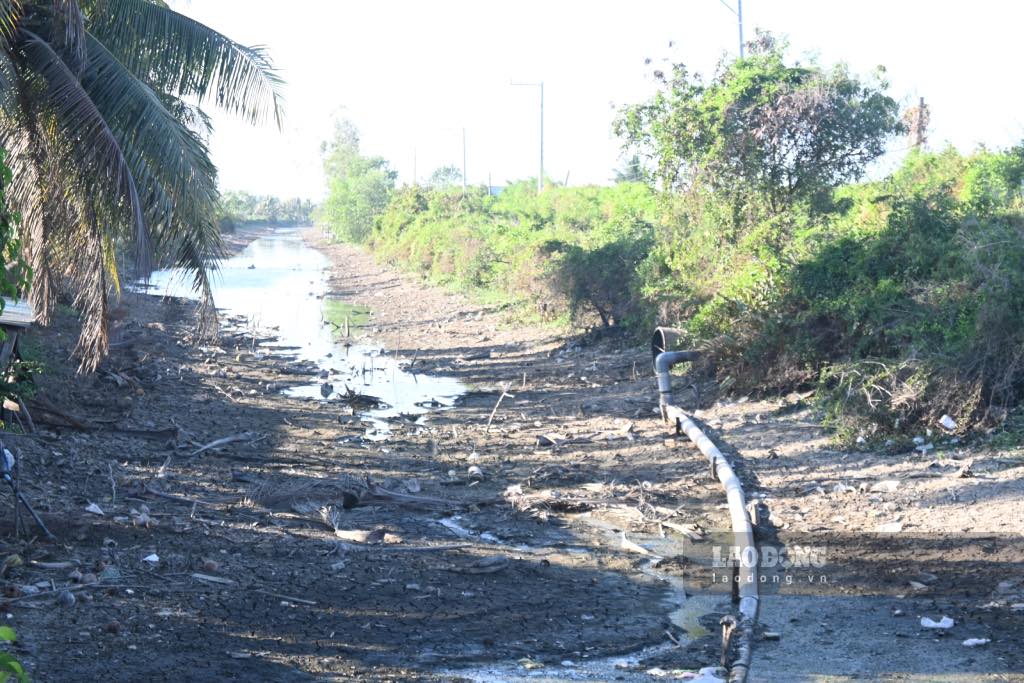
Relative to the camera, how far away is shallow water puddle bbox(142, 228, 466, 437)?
18.0 metres

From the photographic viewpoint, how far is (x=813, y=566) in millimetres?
8367

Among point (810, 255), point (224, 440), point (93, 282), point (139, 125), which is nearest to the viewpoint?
point (139, 125)

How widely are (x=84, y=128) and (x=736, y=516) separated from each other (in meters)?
6.46

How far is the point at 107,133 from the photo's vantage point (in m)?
9.34

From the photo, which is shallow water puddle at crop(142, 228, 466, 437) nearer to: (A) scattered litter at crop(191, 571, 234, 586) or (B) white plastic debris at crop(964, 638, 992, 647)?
(A) scattered litter at crop(191, 571, 234, 586)

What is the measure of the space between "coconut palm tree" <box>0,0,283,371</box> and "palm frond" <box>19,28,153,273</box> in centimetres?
1

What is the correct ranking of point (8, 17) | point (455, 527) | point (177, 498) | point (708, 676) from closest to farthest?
1. point (708, 676)
2. point (8, 17)
3. point (177, 498)
4. point (455, 527)

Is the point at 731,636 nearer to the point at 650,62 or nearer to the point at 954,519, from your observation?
the point at 954,519

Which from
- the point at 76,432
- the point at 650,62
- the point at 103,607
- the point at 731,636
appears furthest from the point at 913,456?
the point at 650,62

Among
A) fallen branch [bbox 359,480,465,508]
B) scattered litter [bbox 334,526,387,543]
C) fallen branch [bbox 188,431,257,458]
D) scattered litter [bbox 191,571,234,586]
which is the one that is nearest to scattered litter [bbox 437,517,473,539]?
fallen branch [bbox 359,480,465,508]

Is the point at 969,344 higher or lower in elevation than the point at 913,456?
higher

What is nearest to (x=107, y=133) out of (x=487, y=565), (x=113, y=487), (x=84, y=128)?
(x=84, y=128)

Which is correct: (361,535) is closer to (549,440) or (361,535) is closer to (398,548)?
(398,548)

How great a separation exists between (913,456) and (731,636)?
→ 4.69 metres
